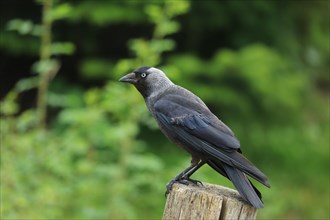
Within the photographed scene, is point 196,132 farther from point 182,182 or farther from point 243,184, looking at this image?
point 243,184

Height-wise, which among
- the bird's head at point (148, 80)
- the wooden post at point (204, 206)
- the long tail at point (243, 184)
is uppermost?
the bird's head at point (148, 80)

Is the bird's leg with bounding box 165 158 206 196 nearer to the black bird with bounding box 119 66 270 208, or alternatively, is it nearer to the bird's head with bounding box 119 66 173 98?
the black bird with bounding box 119 66 270 208

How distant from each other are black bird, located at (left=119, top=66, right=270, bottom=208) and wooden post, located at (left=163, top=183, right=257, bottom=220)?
6 centimetres

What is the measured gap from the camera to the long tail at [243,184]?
3.43 metres

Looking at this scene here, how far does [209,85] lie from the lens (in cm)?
778

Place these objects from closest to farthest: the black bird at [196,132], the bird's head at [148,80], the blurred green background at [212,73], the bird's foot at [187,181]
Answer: the black bird at [196,132], the bird's foot at [187,181], the bird's head at [148,80], the blurred green background at [212,73]

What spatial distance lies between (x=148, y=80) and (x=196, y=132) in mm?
692

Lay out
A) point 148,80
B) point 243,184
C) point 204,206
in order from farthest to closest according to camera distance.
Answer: point 148,80 < point 243,184 < point 204,206

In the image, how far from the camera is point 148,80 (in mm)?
4430

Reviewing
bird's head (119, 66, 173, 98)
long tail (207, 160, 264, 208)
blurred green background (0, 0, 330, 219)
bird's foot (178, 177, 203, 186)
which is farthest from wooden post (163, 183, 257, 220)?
blurred green background (0, 0, 330, 219)

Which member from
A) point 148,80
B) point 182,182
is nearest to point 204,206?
point 182,182

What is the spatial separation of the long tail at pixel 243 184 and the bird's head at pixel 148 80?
666mm

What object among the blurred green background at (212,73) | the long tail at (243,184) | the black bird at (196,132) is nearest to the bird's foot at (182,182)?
the black bird at (196,132)

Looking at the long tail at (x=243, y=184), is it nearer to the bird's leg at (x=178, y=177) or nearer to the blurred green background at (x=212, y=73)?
the bird's leg at (x=178, y=177)
